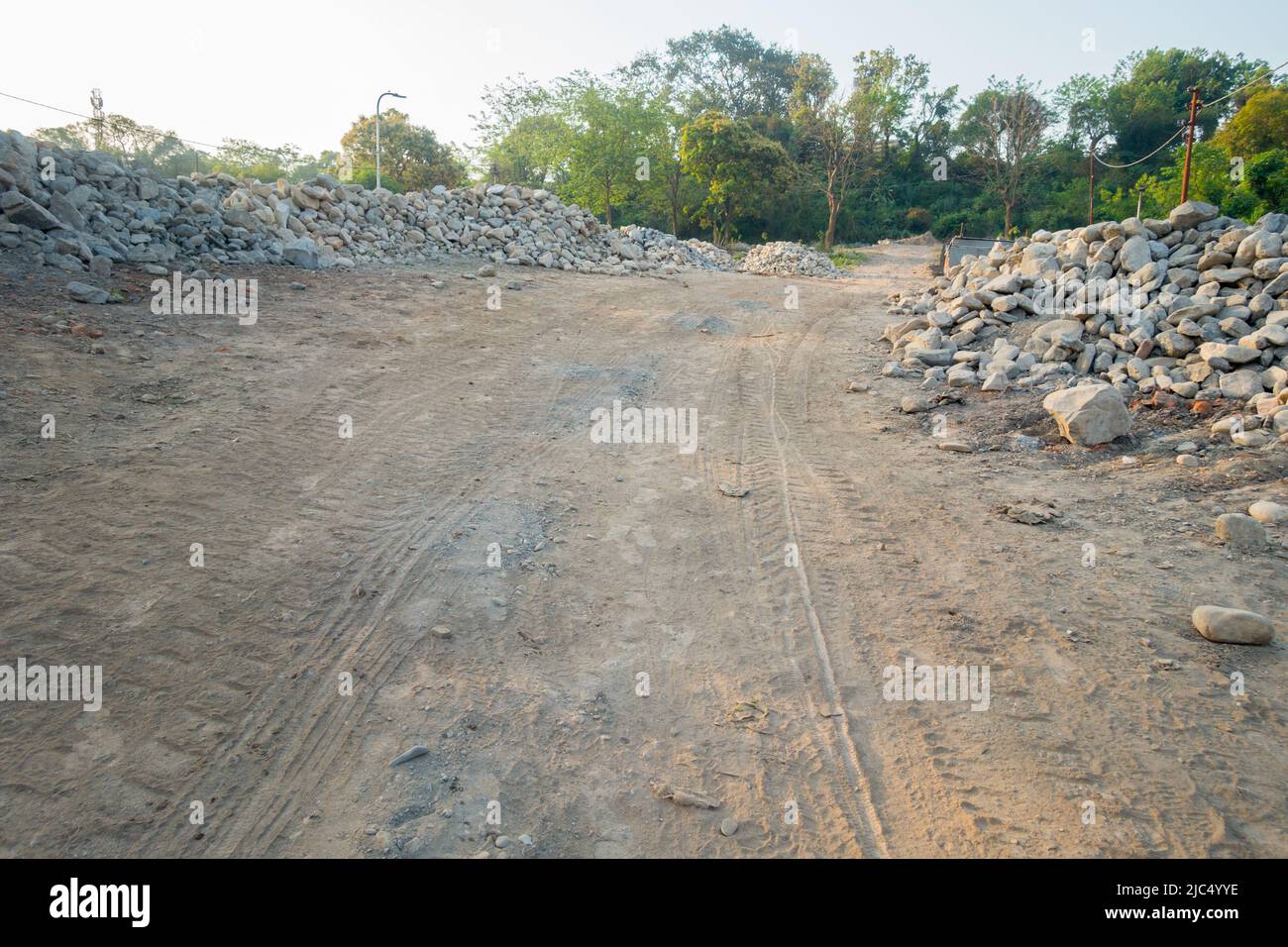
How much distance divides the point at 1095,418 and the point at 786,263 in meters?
16.7

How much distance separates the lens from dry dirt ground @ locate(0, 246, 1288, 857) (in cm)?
339

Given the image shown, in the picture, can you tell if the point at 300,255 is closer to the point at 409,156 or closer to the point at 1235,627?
the point at 1235,627

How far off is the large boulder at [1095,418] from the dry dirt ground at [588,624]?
356mm

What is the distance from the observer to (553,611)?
4918 millimetres

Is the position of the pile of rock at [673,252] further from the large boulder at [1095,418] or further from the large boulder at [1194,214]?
the large boulder at [1095,418]

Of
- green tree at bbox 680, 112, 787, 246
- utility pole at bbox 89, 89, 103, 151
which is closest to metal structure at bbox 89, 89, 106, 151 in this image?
utility pole at bbox 89, 89, 103, 151

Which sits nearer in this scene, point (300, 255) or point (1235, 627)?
point (1235, 627)

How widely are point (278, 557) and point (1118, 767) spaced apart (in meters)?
4.98

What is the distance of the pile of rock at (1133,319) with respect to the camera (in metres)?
7.91

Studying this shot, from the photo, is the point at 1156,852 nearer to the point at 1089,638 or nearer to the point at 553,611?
the point at 1089,638

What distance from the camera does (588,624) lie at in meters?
4.82

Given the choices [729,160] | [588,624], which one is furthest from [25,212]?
[729,160]

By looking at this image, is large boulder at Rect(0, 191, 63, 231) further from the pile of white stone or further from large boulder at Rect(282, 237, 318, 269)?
large boulder at Rect(282, 237, 318, 269)
